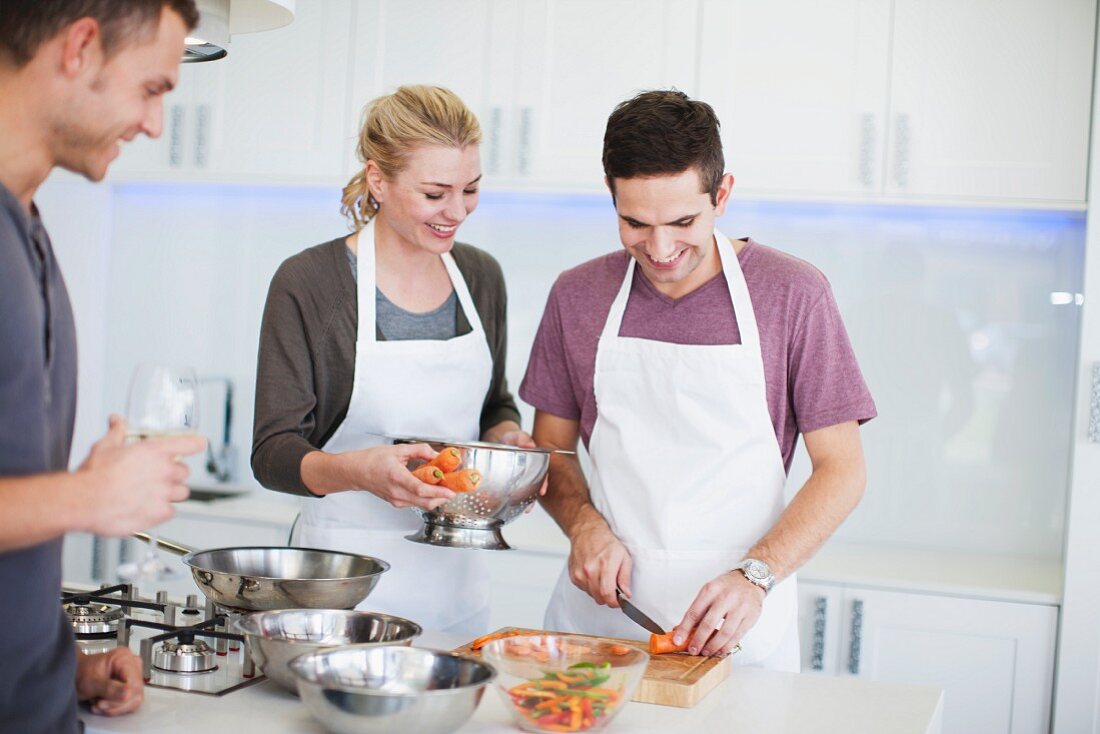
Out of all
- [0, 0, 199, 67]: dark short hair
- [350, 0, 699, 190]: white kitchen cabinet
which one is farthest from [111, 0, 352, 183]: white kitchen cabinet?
[0, 0, 199, 67]: dark short hair

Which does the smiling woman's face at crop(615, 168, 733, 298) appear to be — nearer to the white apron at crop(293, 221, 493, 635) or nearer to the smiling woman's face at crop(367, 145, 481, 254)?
the smiling woman's face at crop(367, 145, 481, 254)

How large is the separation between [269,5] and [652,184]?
24.9 inches

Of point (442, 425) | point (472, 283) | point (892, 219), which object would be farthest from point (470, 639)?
point (892, 219)

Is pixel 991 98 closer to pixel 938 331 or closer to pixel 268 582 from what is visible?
pixel 938 331

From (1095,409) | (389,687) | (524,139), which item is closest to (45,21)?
(389,687)

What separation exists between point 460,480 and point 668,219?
1.73ft

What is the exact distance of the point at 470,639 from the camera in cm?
192

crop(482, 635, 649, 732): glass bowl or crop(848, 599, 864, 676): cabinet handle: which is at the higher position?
crop(482, 635, 649, 732): glass bowl

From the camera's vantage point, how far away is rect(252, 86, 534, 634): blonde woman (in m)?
2.05

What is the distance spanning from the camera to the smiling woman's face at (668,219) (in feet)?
6.04

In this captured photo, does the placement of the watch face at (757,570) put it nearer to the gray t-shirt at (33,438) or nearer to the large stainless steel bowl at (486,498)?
the large stainless steel bowl at (486,498)

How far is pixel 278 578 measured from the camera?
1.70 m

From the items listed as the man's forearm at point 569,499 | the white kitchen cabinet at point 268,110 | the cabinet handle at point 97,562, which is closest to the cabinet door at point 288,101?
the white kitchen cabinet at point 268,110

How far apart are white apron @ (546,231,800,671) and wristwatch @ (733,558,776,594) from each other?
15cm
